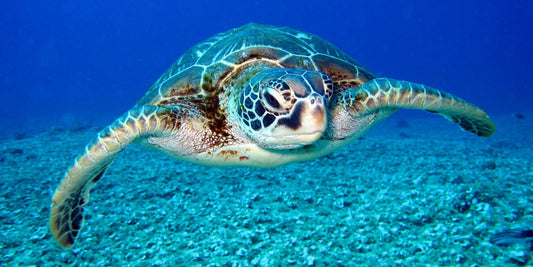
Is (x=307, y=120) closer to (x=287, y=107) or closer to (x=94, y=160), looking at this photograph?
(x=287, y=107)

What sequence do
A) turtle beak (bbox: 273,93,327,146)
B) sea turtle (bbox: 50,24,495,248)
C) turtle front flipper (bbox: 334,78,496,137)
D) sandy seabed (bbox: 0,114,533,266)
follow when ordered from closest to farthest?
1. turtle beak (bbox: 273,93,327,146)
2. sea turtle (bbox: 50,24,495,248)
3. sandy seabed (bbox: 0,114,533,266)
4. turtle front flipper (bbox: 334,78,496,137)

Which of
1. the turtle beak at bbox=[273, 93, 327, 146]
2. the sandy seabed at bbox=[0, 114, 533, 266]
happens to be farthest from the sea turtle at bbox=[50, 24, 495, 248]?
the sandy seabed at bbox=[0, 114, 533, 266]

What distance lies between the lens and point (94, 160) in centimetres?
258

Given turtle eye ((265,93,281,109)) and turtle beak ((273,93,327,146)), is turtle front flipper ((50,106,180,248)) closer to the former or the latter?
turtle eye ((265,93,281,109))

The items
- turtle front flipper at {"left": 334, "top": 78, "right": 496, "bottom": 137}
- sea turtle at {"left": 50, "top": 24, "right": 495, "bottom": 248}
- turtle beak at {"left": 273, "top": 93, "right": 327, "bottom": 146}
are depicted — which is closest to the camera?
turtle beak at {"left": 273, "top": 93, "right": 327, "bottom": 146}

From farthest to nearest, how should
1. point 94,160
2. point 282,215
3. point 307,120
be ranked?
point 282,215
point 94,160
point 307,120

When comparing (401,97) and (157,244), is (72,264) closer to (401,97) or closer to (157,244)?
(157,244)

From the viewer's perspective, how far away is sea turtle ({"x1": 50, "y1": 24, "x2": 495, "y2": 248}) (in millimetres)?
2230

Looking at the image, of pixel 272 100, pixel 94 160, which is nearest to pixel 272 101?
pixel 272 100

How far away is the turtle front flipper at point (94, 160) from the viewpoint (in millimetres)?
2561

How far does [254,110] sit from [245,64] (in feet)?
3.33

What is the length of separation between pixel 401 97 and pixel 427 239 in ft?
4.43

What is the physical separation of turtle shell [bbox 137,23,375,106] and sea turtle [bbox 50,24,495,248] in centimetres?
1

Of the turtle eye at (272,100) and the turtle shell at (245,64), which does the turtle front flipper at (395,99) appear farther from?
the turtle eye at (272,100)
